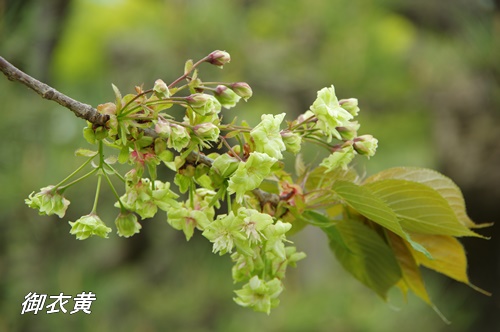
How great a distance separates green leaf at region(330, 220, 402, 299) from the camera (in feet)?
1.66

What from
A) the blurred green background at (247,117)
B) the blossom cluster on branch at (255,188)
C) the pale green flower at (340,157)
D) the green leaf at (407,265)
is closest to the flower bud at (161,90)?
the blossom cluster on branch at (255,188)

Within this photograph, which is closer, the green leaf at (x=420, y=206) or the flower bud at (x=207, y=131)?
the flower bud at (x=207, y=131)

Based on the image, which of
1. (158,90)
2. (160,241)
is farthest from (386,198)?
(160,241)

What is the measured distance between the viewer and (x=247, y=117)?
2098 millimetres

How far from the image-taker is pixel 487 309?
1874mm

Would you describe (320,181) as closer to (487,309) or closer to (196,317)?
(196,317)

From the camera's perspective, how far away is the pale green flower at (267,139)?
0.39 m

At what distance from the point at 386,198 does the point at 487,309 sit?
5.02 ft

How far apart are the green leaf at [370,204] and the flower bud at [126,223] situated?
129mm

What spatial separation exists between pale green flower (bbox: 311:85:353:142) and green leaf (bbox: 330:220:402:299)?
10cm

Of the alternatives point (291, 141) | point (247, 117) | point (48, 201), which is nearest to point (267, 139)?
point (291, 141)

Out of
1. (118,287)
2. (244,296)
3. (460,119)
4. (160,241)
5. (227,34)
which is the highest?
(244,296)

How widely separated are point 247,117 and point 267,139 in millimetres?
1711

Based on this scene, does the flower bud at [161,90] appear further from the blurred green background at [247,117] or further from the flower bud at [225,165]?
the blurred green background at [247,117]
